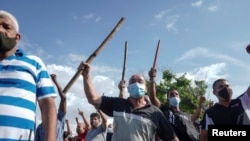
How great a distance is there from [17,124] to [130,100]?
10.9 ft

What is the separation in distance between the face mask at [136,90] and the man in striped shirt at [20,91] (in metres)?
3.07

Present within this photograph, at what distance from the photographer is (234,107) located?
5520 millimetres

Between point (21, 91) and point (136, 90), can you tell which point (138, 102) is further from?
point (21, 91)

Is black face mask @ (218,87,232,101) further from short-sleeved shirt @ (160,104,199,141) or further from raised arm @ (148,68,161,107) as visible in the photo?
raised arm @ (148,68,161,107)

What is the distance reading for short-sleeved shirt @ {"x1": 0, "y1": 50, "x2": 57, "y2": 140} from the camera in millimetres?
2436

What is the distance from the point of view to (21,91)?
8.23 feet

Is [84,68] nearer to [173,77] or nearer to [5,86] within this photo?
[5,86]

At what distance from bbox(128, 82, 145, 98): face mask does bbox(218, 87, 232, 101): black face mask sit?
1.25 meters

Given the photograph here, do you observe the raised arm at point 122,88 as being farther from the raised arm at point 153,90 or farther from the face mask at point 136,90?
the face mask at point 136,90

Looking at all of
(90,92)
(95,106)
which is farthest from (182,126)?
(90,92)

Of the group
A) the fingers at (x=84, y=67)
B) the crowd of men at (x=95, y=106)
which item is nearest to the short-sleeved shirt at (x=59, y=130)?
the crowd of men at (x=95, y=106)

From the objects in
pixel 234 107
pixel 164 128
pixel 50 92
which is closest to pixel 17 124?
pixel 50 92

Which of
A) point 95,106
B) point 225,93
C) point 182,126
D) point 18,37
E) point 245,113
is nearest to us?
point 18,37

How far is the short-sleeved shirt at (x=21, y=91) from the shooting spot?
95.9 inches
